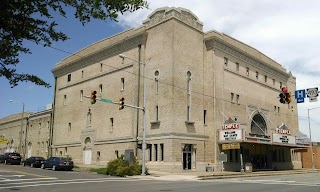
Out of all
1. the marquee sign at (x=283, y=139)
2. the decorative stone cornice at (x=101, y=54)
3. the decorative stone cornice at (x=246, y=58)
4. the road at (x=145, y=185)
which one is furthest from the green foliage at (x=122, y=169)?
the marquee sign at (x=283, y=139)

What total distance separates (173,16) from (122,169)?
17.6 m

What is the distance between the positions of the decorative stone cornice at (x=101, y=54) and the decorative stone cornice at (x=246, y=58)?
8439mm

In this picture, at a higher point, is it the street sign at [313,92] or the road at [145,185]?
the street sign at [313,92]

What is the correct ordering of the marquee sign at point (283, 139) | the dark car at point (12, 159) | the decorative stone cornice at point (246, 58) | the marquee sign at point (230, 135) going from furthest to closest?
the dark car at point (12, 159)
the marquee sign at point (283, 139)
the decorative stone cornice at point (246, 58)
the marquee sign at point (230, 135)

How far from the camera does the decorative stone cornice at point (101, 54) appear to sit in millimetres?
42431

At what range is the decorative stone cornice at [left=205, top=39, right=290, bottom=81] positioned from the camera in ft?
138

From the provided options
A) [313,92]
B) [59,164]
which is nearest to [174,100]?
[59,164]

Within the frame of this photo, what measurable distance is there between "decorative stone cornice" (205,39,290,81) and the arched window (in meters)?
7.50

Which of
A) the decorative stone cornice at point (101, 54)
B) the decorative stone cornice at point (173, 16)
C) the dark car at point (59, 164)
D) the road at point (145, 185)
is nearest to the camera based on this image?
the road at point (145, 185)

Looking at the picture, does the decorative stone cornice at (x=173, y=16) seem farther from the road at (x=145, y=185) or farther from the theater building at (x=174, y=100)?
the road at (x=145, y=185)

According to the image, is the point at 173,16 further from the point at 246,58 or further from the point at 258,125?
the point at 258,125

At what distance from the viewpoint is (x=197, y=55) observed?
134 ft

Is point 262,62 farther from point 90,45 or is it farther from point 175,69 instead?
point 90,45

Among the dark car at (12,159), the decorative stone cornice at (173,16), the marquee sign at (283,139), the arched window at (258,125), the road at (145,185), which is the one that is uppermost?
the decorative stone cornice at (173,16)
